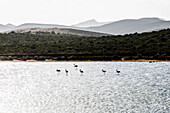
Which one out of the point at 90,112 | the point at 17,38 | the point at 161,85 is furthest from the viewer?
the point at 17,38

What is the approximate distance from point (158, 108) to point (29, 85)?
18476 millimetres

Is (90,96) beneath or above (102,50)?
beneath

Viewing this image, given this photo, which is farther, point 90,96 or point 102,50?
point 102,50

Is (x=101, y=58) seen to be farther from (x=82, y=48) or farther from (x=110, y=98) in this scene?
(x=110, y=98)

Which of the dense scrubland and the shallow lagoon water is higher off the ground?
the dense scrubland

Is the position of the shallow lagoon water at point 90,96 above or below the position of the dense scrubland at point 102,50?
below

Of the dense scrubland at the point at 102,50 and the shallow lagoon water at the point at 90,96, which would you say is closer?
the shallow lagoon water at the point at 90,96

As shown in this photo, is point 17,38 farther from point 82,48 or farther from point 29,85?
point 29,85

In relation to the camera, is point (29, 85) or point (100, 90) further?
point (29, 85)

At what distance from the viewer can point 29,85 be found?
1609 inches

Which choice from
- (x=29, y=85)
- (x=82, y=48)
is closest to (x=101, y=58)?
(x=82, y=48)

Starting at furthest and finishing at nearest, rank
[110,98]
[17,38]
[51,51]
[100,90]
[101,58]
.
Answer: [17,38] → [51,51] → [101,58] → [100,90] → [110,98]

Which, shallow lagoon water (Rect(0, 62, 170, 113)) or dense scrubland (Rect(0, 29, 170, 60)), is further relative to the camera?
dense scrubland (Rect(0, 29, 170, 60))

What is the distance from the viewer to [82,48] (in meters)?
93.8
